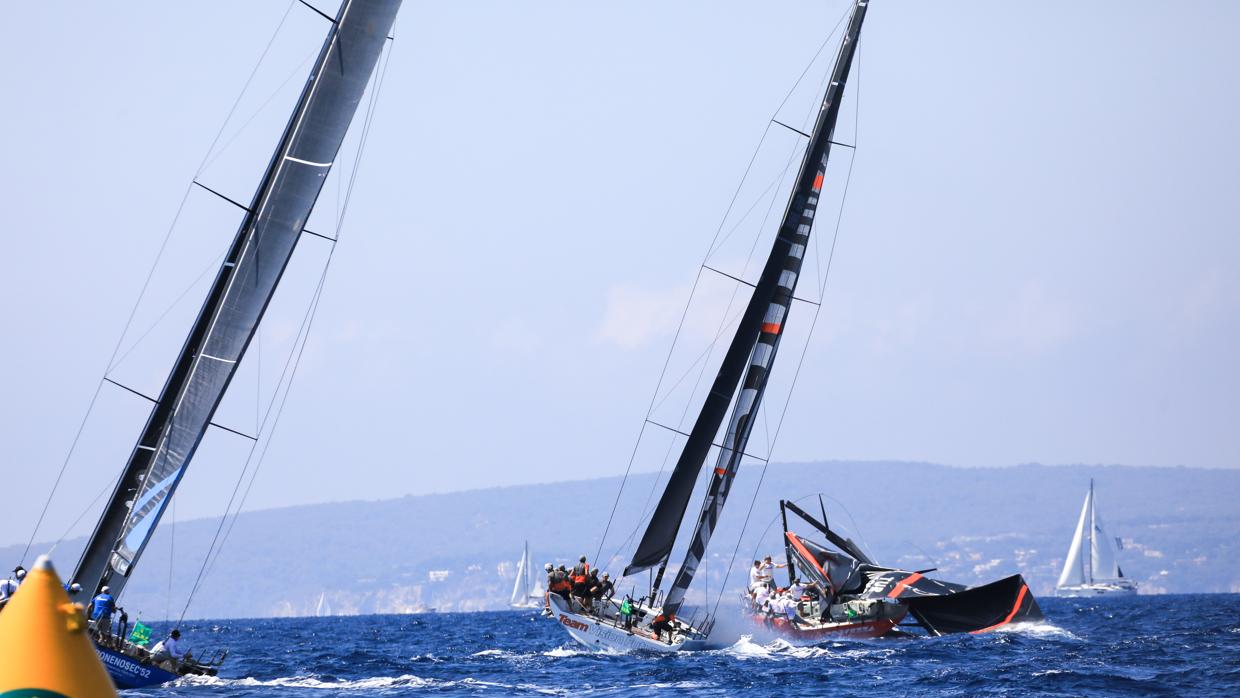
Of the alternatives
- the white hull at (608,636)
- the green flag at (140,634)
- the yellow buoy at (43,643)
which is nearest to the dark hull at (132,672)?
the green flag at (140,634)

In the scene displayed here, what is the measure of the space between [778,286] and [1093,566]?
12340 centimetres

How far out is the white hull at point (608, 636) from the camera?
35.5 meters

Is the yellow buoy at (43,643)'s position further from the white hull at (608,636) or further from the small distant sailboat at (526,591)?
the small distant sailboat at (526,591)

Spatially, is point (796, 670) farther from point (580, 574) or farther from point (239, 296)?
point (239, 296)

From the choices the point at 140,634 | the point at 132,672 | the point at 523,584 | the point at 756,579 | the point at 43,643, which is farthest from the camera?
the point at 523,584

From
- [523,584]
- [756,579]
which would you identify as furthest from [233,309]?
[523,584]

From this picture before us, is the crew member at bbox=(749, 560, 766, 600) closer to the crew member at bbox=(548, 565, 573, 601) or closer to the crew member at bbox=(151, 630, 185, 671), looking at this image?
the crew member at bbox=(548, 565, 573, 601)

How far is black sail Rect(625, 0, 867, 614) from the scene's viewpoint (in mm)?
36781

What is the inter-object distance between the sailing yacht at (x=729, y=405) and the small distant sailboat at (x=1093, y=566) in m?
118

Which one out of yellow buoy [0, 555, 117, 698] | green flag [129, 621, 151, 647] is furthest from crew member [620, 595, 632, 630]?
yellow buoy [0, 555, 117, 698]

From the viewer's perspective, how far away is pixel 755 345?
3788 cm

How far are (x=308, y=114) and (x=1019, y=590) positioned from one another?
3176cm

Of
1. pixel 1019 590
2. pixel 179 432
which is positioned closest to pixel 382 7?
pixel 179 432

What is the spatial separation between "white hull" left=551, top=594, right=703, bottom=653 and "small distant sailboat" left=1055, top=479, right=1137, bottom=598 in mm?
119775
